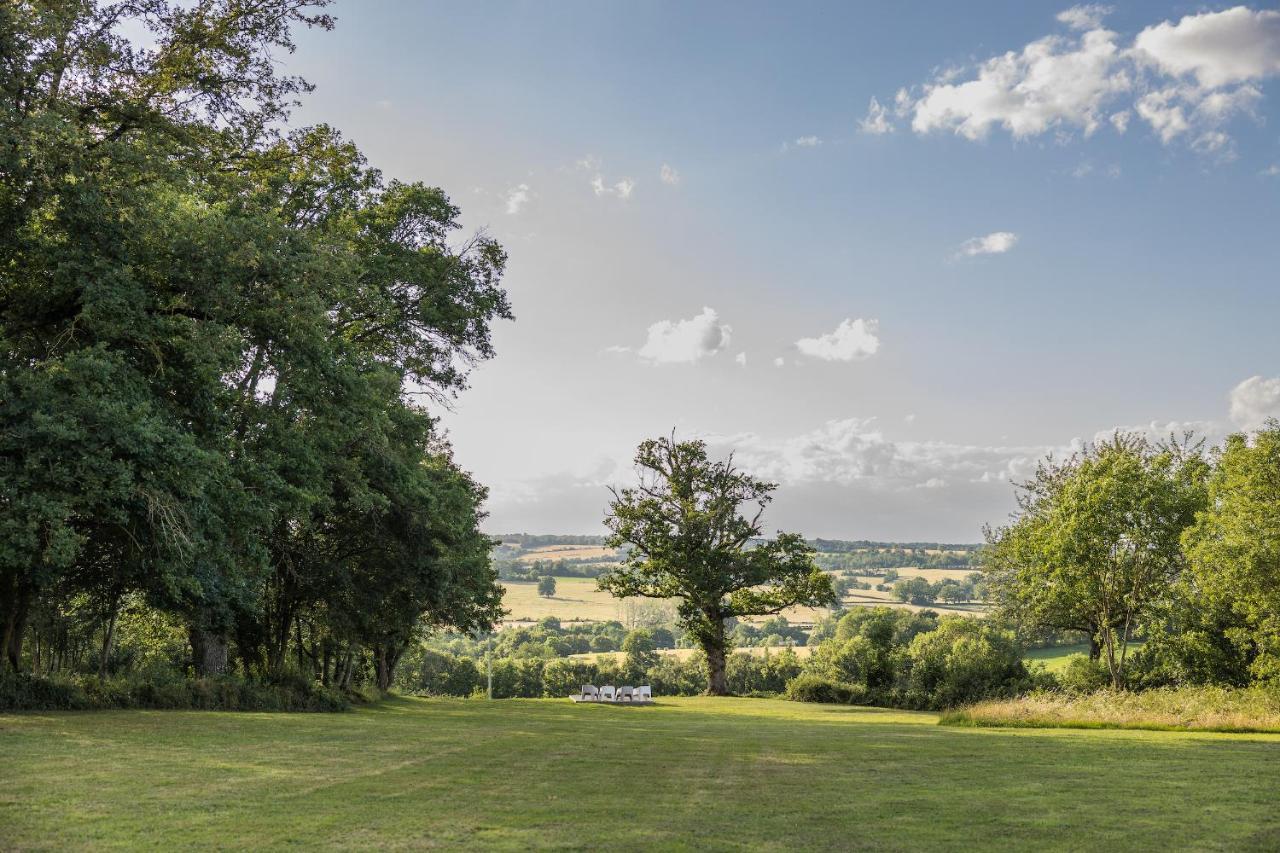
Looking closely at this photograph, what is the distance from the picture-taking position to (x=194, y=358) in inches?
659

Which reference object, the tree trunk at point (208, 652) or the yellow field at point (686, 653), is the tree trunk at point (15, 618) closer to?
the tree trunk at point (208, 652)

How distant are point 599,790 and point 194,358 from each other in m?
11.9

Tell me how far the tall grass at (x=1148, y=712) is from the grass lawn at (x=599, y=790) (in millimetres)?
3909

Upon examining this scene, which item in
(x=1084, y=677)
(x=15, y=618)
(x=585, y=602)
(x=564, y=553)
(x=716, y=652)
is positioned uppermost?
(x=15, y=618)

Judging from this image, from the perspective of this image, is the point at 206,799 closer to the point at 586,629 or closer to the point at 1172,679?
the point at 1172,679

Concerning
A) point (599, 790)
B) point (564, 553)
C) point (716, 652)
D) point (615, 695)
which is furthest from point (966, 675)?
point (564, 553)

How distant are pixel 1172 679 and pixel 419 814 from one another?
30.2 metres

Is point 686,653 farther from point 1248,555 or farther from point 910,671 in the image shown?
point 1248,555

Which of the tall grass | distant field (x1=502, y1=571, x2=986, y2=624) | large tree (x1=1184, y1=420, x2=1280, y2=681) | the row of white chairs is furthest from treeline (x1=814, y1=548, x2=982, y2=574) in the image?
the tall grass

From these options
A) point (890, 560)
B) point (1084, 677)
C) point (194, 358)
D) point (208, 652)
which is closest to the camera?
point (194, 358)

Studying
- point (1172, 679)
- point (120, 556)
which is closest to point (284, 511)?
point (120, 556)

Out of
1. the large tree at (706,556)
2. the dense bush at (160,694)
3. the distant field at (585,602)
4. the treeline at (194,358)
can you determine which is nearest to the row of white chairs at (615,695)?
the large tree at (706,556)

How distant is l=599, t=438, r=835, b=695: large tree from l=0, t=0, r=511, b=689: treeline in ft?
62.3

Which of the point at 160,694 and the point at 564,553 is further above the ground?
the point at 160,694
